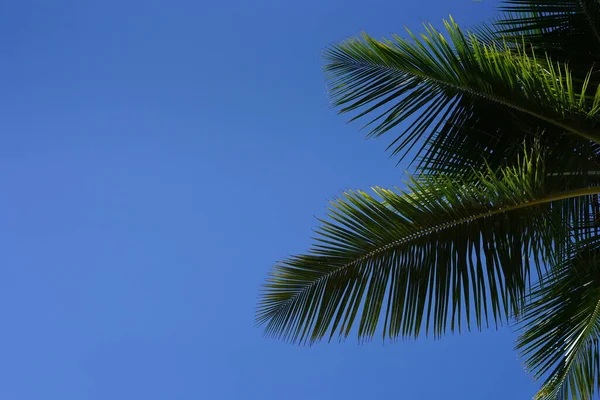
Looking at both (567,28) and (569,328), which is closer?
(569,328)

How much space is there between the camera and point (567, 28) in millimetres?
6445

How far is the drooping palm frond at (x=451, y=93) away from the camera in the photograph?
5.58 metres

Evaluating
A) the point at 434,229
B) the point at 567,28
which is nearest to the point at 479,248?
the point at 434,229

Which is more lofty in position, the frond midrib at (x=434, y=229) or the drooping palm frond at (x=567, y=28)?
the drooping palm frond at (x=567, y=28)

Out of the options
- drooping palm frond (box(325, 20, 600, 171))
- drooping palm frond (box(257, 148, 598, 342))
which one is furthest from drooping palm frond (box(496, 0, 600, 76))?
drooping palm frond (box(257, 148, 598, 342))

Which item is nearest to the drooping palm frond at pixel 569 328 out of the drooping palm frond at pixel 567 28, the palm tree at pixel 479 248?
the palm tree at pixel 479 248

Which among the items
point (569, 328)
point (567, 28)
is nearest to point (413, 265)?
point (569, 328)

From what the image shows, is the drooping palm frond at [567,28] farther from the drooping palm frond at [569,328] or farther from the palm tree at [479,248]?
the drooping palm frond at [569,328]

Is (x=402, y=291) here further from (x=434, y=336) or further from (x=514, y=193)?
(x=514, y=193)

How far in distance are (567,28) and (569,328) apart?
2.51 m

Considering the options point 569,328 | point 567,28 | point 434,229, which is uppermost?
point 567,28

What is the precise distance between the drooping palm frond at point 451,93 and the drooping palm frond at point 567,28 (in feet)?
0.51

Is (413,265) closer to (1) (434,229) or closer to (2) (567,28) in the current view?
(1) (434,229)

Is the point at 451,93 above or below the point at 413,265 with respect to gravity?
above
